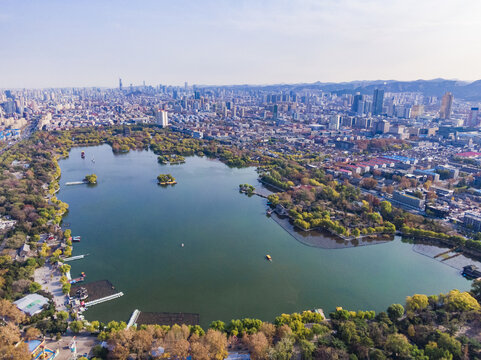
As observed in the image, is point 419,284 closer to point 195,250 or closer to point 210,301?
point 210,301

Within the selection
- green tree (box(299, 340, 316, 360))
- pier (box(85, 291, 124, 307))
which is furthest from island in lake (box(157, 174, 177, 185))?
green tree (box(299, 340, 316, 360))

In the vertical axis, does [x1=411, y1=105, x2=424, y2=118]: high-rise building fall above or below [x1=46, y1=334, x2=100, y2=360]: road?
above

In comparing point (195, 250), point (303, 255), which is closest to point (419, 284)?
point (303, 255)

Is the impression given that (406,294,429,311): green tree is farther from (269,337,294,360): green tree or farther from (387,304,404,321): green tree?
(269,337,294,360): green tree

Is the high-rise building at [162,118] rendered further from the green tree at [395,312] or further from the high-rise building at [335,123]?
the green tree at [395,312]

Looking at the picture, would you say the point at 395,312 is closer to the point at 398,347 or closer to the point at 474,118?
the point at 398,347
